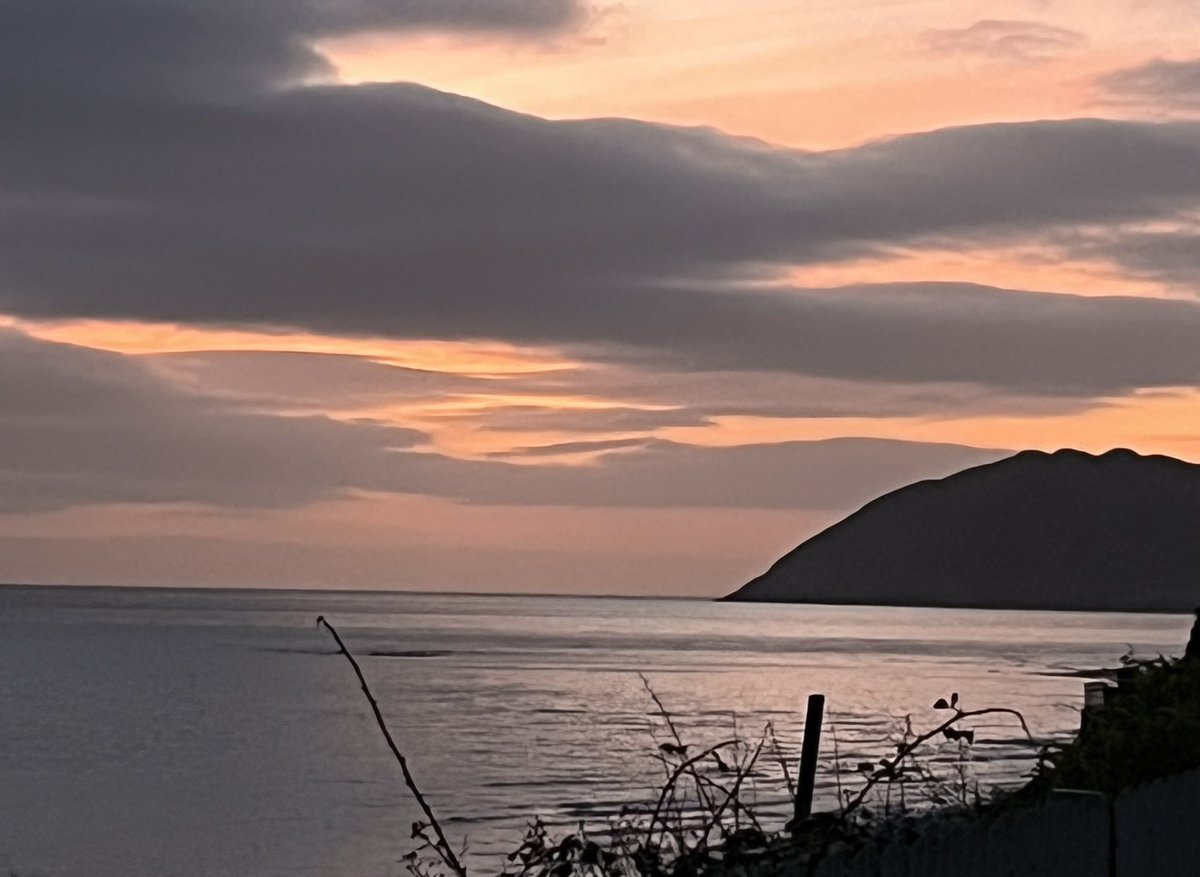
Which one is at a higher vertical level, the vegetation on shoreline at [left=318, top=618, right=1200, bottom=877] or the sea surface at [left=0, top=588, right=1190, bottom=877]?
the vegetation on shoreline at [left=318, top=618, right=1200, bottom=877]

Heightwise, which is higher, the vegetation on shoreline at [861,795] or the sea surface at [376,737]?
the vegetation on shoreline at [861,795]

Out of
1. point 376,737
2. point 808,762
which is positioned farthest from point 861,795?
point 376,737

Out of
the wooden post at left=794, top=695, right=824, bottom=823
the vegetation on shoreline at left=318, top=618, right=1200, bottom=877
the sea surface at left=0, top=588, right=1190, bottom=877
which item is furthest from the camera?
the sea surface at left=0, top=588, right=1190, bottom=877

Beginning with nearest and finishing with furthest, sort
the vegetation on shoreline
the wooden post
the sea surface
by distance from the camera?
the vegetation on shoreline, the wooden post, the sea surface

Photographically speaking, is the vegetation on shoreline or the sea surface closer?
the vegetation on shoreline

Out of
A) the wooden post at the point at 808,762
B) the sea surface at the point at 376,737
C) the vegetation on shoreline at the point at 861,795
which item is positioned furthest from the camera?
the sea surface at the point at 376,737

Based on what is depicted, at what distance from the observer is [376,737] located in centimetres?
5781

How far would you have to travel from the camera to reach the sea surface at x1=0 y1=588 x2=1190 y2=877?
33.9m

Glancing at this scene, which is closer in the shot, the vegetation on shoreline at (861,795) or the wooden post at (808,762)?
the vegetation on shoreline at (861,795)

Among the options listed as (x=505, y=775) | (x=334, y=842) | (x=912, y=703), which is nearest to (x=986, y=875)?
(x=334, y=842)

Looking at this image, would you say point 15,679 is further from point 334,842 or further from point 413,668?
point 334,842

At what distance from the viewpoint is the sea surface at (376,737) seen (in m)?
33.9

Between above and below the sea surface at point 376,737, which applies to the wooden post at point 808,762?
above

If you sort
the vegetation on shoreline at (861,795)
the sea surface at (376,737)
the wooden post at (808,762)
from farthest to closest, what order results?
the sea surface at (376,737) → the wooden post at (808,762) → the vegetation on shoreline at (861,795)
